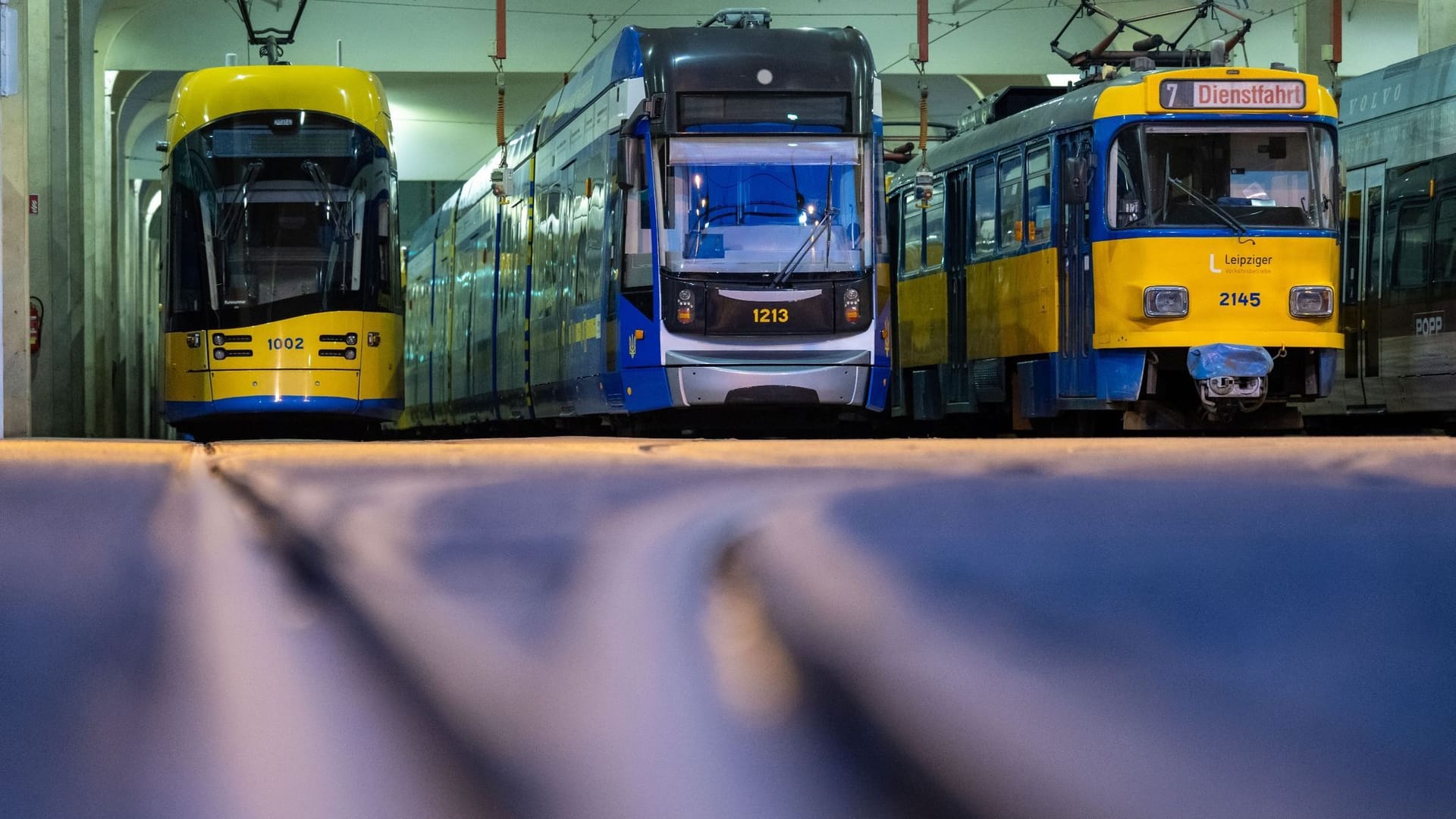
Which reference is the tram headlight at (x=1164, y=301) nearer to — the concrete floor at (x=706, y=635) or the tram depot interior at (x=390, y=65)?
the tram depot interior at (x=390, y=65)

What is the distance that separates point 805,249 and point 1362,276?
617cm

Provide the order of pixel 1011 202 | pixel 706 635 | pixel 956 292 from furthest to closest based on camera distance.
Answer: pixel 956 292
pixel 1011 202
pixel 706 635

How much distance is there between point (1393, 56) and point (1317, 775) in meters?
30.3

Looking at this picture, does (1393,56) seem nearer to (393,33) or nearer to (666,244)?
(393,33)

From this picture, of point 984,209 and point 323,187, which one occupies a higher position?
point 323,187

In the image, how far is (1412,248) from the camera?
15938 millimetres

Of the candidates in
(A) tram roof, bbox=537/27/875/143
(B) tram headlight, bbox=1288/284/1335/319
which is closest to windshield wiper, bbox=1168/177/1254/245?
(B) tram headlight, bbox=1288/284/1335/319

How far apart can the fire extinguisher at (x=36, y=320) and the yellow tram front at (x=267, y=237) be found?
1834mm

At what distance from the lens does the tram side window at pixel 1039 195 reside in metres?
15.0

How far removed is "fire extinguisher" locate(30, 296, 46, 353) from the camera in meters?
17.6

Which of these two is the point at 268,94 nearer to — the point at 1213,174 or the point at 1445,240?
the point at 1213,174

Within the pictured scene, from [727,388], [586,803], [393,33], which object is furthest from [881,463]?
[393,33]

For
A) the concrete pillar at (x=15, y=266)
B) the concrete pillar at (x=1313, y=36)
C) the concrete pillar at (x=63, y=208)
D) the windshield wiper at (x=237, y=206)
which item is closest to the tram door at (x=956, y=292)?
the windshield wiper at (x=237, y=206)

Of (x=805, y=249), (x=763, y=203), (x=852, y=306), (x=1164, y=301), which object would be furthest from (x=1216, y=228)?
(x=763, y=203)
